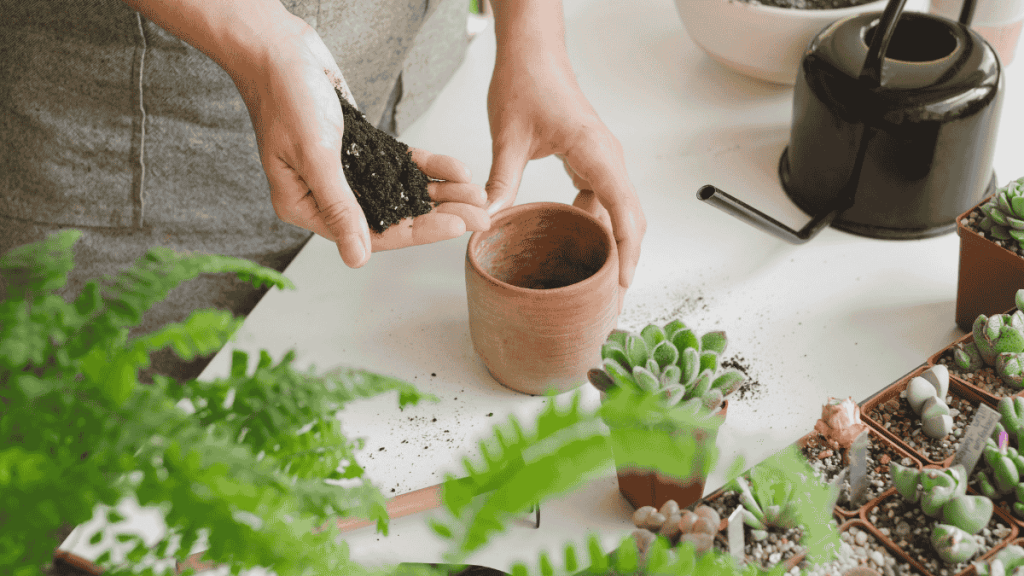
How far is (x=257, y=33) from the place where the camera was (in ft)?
2.58

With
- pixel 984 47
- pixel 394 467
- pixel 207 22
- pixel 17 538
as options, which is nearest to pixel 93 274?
pixel 207 22

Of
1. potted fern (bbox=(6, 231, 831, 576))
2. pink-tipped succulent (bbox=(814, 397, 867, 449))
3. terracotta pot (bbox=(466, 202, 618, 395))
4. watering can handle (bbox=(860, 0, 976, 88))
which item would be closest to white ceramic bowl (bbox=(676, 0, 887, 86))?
watering can handle (bbox=(860, 0, 976, 88))

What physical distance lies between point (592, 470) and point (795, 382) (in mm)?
578

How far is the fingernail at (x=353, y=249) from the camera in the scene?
762 millimetres

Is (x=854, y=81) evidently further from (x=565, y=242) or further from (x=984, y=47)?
(x=565, y=242)

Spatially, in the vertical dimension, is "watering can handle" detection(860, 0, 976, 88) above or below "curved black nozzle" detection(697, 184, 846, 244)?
above

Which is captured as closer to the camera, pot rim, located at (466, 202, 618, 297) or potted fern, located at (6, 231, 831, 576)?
potted fern, located at (6, 231, 831, 576)

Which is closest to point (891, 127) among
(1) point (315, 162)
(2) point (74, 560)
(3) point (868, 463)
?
(3) point (868, 463)

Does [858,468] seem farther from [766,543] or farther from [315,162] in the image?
[315,162]

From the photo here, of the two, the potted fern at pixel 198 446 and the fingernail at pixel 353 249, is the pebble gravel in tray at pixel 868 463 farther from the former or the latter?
the fingernail at pixel 353 249

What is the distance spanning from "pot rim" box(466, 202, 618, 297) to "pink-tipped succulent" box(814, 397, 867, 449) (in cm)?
22

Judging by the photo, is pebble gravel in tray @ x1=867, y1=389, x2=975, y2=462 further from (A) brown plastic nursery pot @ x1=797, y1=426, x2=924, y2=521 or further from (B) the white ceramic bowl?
(B) the white ceramic bowl

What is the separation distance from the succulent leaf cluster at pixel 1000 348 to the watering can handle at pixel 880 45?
0.29 m

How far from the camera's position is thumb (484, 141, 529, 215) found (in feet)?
3.00
